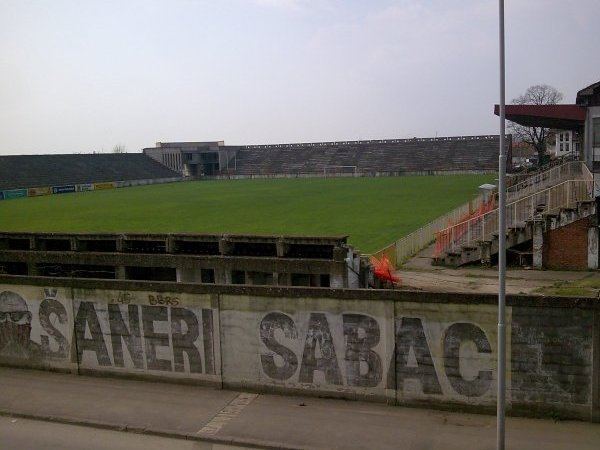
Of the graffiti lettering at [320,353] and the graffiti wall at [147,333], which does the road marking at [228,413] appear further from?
the graffiti lettering at [320,353]

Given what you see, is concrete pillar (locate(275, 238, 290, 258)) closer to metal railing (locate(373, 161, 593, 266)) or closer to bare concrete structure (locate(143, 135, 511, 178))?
metal railing (locate(373, 161, 593, 266))

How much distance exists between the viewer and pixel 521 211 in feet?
82.3

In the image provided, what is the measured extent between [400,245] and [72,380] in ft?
48.7

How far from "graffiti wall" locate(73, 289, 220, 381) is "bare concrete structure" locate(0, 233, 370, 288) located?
738 centimetres

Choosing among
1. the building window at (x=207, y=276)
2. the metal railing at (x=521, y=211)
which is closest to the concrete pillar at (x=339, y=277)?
the building window at (x=207, y=276)

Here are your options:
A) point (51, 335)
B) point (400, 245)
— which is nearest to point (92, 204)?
point (400, 245)

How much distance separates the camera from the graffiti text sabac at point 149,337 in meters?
14.0

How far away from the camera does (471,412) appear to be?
1192cm

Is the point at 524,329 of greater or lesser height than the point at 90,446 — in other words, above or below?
above

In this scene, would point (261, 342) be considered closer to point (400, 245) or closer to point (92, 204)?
point (400, 245)

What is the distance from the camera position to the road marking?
1167 cm

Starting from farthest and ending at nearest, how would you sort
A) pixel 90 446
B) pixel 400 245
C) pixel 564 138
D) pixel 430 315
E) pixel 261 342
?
pixel 564 138, pixel 400 245, pixel 261 342, pixel 430 315, pixel 90 446

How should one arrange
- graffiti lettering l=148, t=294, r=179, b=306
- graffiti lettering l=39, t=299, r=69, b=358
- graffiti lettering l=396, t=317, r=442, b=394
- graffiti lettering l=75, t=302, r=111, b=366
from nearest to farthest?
1. graffiti lettering l=396, t=317, r=442, b=394
2. graffiti lettering l=148, t=294, r=179, b=306
3. graffiti lettering l=75, t=302, r=111, b=366
4. graffiti lettering l=39, t=299, r=69, b=358

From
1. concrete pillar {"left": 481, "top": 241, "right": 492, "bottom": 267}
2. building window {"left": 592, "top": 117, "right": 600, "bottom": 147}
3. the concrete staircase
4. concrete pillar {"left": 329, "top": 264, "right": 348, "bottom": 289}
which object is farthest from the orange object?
building window {"left": 592, "top": 117, "right": 600, "bottom": 147}
